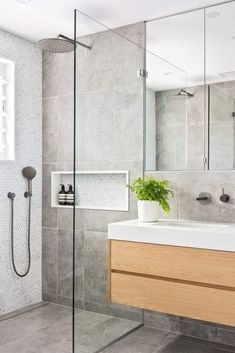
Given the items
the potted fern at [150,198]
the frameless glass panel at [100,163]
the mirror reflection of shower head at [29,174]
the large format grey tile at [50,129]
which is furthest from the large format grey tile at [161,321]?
the large format grey tile at [50,129]

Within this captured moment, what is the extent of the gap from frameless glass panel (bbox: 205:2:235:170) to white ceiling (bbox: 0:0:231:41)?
0.48 ft

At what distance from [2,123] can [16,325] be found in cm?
172

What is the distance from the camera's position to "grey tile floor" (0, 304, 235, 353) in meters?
2.54

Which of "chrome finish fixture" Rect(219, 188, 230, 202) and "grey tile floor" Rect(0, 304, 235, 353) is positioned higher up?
"chrome finish fixture" Rect(219, 188, 230, 202)

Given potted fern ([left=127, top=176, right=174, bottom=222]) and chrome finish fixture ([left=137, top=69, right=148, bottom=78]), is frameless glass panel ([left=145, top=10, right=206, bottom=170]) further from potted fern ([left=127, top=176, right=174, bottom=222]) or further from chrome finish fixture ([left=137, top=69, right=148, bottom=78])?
potted fern ([left=127, top=176, right=174, bottom=222])

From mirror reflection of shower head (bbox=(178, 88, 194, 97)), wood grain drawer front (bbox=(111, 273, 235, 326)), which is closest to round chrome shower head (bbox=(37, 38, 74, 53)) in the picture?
mirror reflection of shower head (bbox=(178, 88, 194, 97))

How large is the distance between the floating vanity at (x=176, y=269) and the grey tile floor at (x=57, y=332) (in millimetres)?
234

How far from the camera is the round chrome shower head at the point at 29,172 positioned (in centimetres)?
354

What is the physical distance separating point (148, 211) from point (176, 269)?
19.4 inches

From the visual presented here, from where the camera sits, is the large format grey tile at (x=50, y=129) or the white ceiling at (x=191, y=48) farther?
the large format grey tile at (x=50, y=129)

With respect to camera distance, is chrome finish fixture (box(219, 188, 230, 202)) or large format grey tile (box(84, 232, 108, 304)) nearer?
large format grey tile (box(84, 232, 108, 304))

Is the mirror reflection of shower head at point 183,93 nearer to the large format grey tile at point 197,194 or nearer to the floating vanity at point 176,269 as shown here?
the large format grey tile at point 197,194

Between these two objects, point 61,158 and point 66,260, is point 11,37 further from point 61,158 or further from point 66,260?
point 66,260

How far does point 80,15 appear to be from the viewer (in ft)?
7.84
